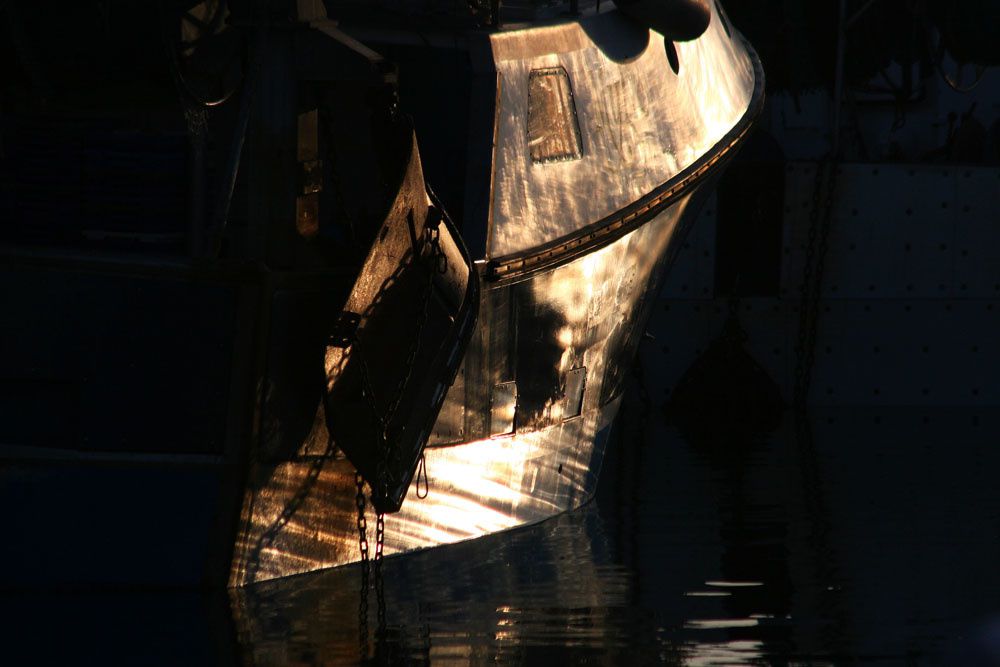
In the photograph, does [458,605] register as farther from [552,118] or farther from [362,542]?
[552,118]

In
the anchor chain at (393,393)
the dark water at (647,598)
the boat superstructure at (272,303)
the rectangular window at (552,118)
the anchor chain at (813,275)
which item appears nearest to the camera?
the dark water at (647,598)

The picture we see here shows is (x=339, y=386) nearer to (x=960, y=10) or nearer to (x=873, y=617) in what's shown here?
(x=873, y=617)

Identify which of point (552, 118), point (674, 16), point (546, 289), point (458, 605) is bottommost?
point (458, 605)

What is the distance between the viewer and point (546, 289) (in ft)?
28.6

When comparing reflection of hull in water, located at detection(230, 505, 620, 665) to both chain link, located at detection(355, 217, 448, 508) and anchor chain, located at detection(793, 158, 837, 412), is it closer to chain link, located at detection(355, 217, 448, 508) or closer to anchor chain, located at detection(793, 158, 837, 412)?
chain link, located at detection(355, 217, 448, 508)

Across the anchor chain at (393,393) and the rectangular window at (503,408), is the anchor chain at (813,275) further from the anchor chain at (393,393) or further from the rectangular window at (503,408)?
the anchor chain at (393,393)

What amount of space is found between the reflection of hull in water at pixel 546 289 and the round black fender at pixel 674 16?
0.36 ft

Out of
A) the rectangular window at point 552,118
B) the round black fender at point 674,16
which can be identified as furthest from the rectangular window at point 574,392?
the round black fender at point 674,16

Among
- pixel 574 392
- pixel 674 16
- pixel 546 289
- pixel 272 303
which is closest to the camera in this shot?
pixel 272 303

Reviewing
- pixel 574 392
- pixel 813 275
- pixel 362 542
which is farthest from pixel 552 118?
pixel 813 275

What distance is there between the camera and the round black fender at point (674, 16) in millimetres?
9656

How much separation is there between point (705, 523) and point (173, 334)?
3870 mm

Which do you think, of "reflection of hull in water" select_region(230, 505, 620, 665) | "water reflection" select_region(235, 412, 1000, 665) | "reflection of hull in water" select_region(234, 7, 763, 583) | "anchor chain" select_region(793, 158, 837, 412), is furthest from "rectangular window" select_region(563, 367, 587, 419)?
"anchor chain" select_region(793, 158, 837, 412)

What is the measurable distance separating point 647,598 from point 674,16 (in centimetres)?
374
